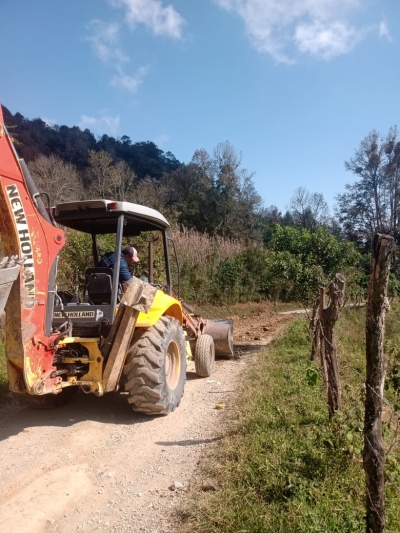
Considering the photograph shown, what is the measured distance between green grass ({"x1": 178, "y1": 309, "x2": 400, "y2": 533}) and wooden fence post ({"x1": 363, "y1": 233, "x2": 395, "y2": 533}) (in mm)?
304

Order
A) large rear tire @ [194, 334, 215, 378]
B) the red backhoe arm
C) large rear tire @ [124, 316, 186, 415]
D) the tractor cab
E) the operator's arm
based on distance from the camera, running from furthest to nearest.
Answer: large rear tire @ [194, 334, 215, 378] → the operator's arm → the tractor cab → large rear tire @ [124, 316, 186, 415] → the red backhoe arm

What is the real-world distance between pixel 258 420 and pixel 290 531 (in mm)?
1893

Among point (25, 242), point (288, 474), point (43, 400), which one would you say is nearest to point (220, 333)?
point (43, 400)

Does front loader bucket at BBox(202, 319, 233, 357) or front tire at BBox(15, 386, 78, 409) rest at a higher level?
front loader bucket at BBox(202, 319, 233, 357)

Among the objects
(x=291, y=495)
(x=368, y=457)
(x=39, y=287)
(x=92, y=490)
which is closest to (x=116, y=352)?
(x=39, y=287)

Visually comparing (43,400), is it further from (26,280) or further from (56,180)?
(56,180)

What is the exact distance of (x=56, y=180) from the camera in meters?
31.5

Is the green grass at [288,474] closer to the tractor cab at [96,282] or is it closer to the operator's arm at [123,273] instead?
the tractor cab at [96,282]

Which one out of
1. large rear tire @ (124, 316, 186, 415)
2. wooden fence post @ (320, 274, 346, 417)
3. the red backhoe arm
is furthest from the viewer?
large rear tire @ (124, 316, 186, 415)

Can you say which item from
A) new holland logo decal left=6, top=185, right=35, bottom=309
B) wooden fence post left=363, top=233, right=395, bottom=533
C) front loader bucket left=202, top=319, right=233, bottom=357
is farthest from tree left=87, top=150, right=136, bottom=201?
wooden fence post left=363, top=233, right=395, bottom=533

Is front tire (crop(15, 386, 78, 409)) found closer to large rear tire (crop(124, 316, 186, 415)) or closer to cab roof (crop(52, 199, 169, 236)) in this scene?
large rear tire (crop(124, 316, 186, 415))

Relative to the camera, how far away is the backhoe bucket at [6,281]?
11.9ft

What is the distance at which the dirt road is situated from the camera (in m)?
3.07

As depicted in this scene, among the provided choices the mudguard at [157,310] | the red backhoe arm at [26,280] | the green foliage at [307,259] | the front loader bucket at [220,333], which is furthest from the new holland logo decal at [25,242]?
the green foliage at [307,259]
